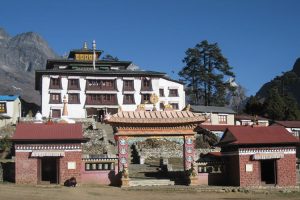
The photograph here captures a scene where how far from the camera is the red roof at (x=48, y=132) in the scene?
27.1m

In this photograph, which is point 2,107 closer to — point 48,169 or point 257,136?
point 48,169

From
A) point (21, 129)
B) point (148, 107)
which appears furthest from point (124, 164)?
point (148, 107)

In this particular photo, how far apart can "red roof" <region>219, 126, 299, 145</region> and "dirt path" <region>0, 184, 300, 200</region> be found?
319cm

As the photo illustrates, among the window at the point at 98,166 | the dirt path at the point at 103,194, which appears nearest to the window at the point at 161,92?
the window at the point at 98,166

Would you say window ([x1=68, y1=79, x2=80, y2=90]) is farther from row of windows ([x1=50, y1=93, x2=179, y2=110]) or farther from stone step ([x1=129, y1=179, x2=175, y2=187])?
stone step ([x1=129, y1=179, x2=175, y2=187])

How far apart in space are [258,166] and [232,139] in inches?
84.6

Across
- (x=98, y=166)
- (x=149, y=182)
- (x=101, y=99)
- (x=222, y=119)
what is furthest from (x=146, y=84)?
(x=149, y=182)

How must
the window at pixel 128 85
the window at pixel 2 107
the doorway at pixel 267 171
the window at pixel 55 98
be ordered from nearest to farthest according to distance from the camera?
the doorway at pixel 267 171 < the window at pixel 2 107 < the window at pixel 55 98 < the window at pixel 128 85

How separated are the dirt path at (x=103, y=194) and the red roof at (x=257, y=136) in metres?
3.19

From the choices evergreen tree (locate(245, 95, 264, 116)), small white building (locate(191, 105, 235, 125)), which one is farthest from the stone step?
evergreen tree (locate(245, 95, 264, 116))

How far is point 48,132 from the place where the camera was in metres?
27.7

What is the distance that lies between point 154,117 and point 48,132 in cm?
620

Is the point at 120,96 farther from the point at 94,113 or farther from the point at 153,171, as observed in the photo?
the point at 153,171

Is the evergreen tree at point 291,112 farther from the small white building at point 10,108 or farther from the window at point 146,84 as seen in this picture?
the small white building at point 10,108
